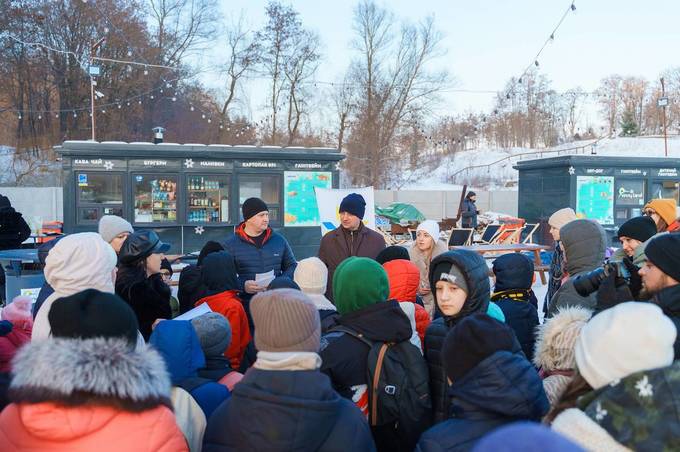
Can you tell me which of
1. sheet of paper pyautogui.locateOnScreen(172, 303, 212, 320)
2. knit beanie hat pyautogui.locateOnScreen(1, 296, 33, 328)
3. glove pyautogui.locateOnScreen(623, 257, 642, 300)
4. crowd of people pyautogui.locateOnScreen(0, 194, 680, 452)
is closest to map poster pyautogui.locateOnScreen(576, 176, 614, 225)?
crowd of people pyautogui.locateOnScreen(0, 194, 680, 452)

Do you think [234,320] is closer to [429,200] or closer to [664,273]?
[664,273]

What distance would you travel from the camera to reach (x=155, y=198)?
12.3 meters

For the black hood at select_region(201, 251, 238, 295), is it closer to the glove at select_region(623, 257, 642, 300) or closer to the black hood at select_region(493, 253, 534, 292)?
the black hood at select_region(493, 253, 534, 292)

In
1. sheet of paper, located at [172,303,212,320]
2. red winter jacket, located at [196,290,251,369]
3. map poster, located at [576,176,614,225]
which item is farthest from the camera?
map poster, located at [576,176,614,225]

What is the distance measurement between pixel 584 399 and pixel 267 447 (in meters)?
0.93

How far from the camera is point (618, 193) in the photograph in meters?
14.8

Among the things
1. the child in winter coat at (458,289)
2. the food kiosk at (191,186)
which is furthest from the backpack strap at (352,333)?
the food kiosk at (191,186)

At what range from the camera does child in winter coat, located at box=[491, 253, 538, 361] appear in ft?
11.8

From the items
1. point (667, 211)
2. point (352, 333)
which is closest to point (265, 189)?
point (667, 211)

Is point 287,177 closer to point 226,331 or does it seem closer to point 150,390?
point 226,331

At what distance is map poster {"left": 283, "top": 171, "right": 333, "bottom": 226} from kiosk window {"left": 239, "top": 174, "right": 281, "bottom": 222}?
0.57 ft

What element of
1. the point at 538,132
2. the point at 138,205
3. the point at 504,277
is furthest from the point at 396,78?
the point at 504,277

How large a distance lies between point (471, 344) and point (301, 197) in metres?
10.9

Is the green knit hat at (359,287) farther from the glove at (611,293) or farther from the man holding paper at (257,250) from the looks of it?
the man holding paper at (257,250)
